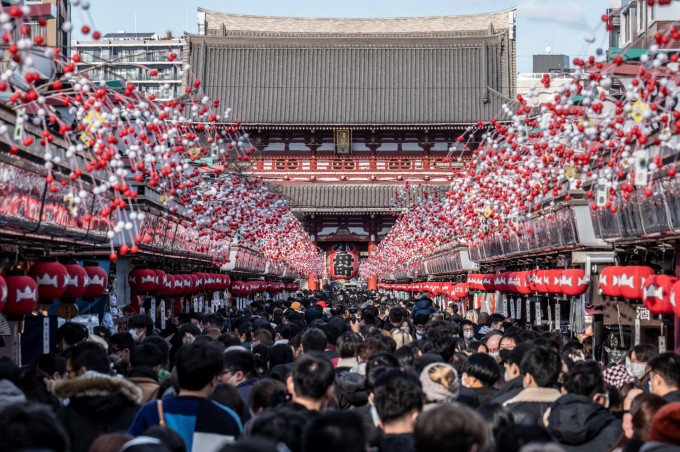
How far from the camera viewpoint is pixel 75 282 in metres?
15.8

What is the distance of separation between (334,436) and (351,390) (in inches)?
186

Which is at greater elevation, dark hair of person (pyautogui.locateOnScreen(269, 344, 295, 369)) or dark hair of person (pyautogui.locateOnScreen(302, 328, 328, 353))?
dark hair of person (pyautogui.locateOnScreen(302, 328, 328, 353))

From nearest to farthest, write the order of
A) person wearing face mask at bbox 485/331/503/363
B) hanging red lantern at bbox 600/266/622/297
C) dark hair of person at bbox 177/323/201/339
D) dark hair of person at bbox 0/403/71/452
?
dark hair of person at bbox 0/403/71/452, person wearing face mask at bbox 485/331/503/363, dark hair of person at bbox 177/323/201/339, hanging red lantern at bbox 600/266/622/297

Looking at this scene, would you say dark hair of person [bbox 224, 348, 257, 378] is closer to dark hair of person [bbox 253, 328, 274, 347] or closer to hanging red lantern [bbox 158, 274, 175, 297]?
dark hair of person [bbox 253, 328, 274, 347]

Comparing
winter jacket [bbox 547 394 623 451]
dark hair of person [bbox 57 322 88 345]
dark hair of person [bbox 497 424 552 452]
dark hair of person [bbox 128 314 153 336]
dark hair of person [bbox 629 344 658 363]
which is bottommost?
winter jacket [bbox 547 394 623 451]

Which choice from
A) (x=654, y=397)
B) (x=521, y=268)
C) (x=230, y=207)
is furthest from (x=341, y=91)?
(x=654, y=397)

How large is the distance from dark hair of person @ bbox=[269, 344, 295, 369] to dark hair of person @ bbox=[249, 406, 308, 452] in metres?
5.89

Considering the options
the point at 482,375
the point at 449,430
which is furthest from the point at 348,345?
the point at 449,430

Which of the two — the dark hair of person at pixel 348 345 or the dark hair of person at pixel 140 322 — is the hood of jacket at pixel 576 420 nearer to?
the dark hair of person at pixel 348 345

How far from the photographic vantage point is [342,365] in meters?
12.0

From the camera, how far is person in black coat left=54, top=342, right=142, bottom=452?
7688 millimetres

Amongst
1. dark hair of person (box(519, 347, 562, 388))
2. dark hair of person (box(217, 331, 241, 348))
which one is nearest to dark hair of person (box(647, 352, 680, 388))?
dark hair of person (box(519, 347, 562, 388))

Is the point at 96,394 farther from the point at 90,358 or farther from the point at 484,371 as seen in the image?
the point at 484,371

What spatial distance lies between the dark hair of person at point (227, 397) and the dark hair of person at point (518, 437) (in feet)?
10.9
